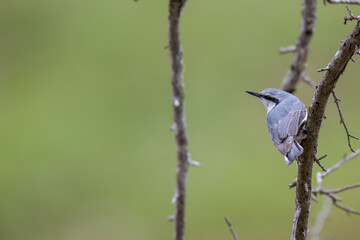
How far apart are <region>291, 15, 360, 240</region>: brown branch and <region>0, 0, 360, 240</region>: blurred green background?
284 centimetres

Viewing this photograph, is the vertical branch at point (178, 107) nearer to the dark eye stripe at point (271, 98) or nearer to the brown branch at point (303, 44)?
the dark eye stripe at point (271, 98)

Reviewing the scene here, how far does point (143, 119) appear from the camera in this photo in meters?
5.83

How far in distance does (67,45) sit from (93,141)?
125cm

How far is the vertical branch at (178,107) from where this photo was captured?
8.23 ft

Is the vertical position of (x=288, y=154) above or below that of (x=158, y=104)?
above

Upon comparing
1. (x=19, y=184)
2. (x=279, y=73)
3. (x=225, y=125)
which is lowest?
(x=19, y=184)

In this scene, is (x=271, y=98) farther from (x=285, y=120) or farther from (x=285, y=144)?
(x=285, y=144)

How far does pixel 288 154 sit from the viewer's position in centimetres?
217

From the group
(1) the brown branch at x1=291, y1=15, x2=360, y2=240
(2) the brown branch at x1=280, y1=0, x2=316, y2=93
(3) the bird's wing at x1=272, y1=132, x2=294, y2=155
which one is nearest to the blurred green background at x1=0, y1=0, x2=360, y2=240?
(2) the brown branch at x1=280, y1=0, x2=316, y2=93

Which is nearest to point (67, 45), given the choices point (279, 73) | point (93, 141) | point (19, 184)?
point (93, 141)

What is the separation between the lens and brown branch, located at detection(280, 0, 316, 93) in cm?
297

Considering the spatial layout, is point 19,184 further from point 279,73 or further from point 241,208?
point 279,73

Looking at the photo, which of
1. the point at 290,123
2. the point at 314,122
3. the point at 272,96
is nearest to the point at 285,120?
the point at 290,123

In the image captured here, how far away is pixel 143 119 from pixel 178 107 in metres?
3.14
